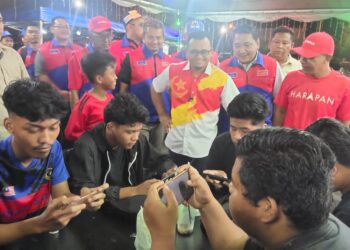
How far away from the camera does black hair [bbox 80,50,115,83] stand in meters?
2.83

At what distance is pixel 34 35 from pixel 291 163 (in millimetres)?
4356

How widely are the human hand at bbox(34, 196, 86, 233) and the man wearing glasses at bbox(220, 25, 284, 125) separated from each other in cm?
217

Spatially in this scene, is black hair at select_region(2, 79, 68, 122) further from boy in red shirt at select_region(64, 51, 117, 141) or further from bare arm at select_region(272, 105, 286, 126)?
bare arm at select_region(272, 105, 286, 126)

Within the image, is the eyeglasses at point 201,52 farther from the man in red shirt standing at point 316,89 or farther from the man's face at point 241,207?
the man's face at point 241,207

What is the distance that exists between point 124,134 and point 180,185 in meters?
0.73

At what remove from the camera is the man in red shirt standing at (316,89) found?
2.57m

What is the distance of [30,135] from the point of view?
1487mm

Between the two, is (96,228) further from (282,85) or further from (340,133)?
(282,85)

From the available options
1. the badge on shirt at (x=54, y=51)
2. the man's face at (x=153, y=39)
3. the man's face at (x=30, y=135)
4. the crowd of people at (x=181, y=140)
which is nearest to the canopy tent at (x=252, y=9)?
the badge on shirt at (x=54, y=51)

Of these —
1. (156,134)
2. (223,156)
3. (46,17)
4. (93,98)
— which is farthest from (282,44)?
(46,17)

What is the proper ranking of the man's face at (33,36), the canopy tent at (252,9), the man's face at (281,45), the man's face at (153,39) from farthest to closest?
the canopy tent at (252,9), the man's face at (33,36), the man's face at (281,45), the man's face at (153,39)

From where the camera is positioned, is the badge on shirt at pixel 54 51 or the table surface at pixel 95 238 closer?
the table surface at pixel 95 238

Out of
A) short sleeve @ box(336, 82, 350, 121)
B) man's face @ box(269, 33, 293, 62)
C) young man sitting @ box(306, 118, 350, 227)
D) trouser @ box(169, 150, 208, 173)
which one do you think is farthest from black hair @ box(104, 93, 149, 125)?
man's face @ box(269, 33, 293, 62)

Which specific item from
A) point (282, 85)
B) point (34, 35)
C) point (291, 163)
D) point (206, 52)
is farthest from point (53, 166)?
point (34, 35)
